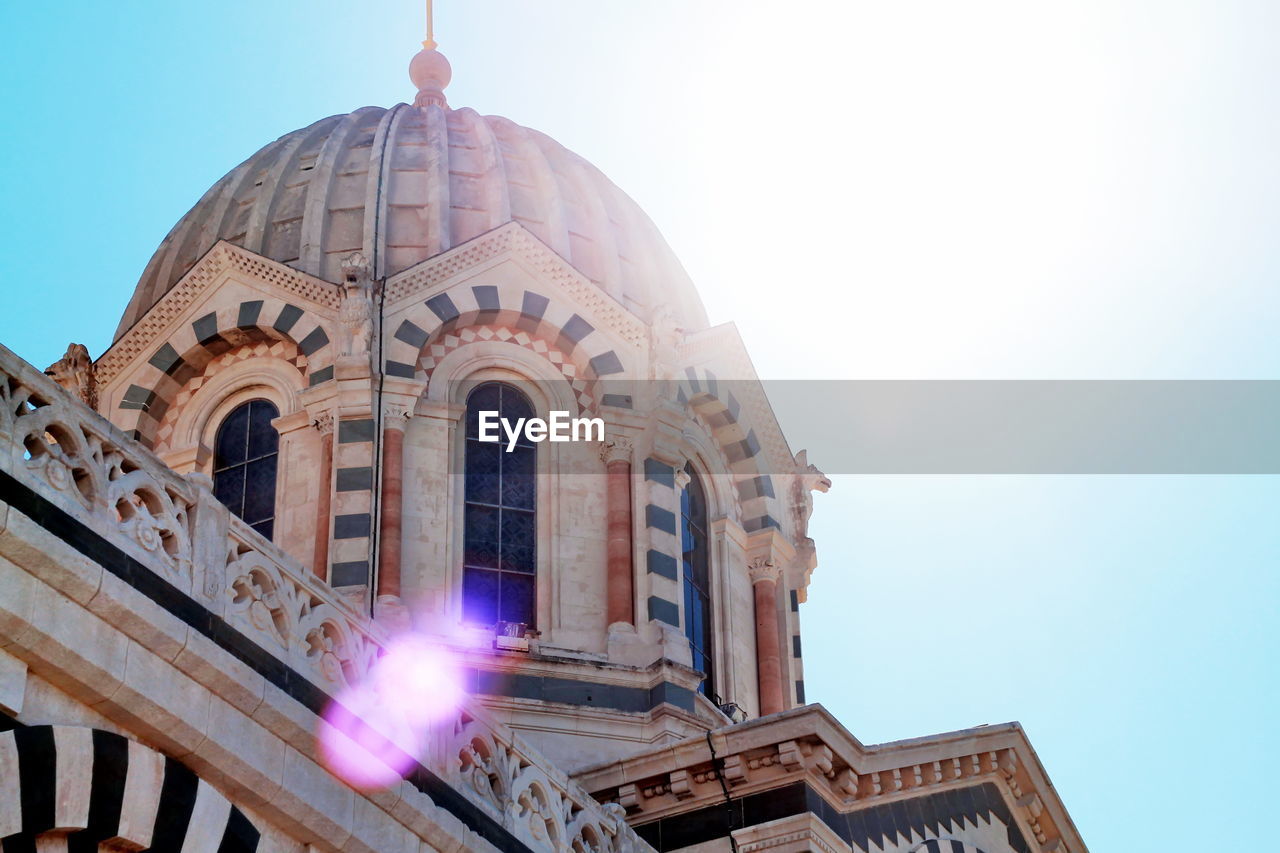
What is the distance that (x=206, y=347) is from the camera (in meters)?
28.3

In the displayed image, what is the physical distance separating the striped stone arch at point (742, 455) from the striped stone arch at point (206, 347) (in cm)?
555

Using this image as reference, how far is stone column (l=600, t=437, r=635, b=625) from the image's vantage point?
26172mm

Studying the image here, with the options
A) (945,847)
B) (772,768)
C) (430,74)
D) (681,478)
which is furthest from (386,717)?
(430,74)

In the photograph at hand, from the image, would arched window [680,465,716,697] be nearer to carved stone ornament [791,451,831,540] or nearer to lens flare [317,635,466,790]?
carved stone ornament [791,451,831,540]

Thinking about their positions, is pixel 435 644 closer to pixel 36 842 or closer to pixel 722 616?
pixel 722 616

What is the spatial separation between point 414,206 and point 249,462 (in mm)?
4476

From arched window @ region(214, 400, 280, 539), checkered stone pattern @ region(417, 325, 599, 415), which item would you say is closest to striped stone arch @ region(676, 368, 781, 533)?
checkered stone pattern @ region(417, 325, 599, 415)

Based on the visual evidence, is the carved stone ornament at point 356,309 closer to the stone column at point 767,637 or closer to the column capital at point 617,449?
the column capital at point 617,449

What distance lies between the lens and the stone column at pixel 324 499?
83.8 feet

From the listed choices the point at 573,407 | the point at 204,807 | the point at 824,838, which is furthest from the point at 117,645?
the point at 573,407

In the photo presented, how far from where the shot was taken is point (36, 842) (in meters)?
12.2

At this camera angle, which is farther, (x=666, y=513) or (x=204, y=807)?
(x=666, y=513)

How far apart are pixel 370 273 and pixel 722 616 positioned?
663 centimetres

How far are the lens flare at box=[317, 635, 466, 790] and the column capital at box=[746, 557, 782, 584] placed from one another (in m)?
13.2
